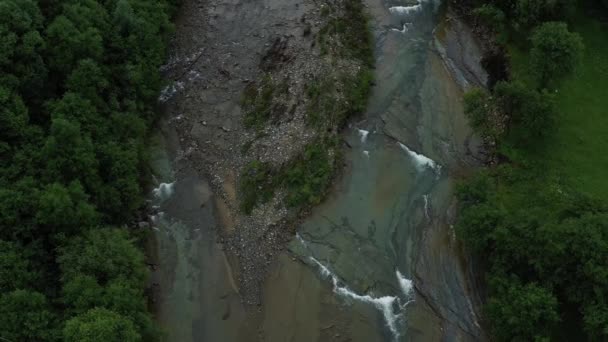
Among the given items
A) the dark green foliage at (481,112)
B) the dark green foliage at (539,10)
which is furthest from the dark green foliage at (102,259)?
the dark green foliage at (539,10)

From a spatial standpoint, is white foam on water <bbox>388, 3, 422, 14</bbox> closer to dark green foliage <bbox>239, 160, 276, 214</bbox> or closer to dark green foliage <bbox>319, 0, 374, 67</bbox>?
dark green foliage <bbox>319, 0, 374, 67</bbox>

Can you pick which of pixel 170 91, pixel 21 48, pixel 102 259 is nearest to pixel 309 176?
pixel 170 91

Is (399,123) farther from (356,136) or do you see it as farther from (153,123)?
(153,123)

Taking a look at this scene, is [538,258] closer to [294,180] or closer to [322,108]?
[294,180]

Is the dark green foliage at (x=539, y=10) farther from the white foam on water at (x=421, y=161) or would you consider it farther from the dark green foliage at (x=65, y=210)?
the dark green foliage at (x=65, y=210)

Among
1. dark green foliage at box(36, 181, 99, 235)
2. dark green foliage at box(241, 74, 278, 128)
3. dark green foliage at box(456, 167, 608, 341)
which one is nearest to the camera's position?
dark green foliage at box(456, 167, 608, 341)

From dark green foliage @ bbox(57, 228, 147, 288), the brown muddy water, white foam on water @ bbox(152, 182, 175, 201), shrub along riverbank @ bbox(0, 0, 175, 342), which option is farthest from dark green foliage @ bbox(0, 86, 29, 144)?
the brown muddy water
